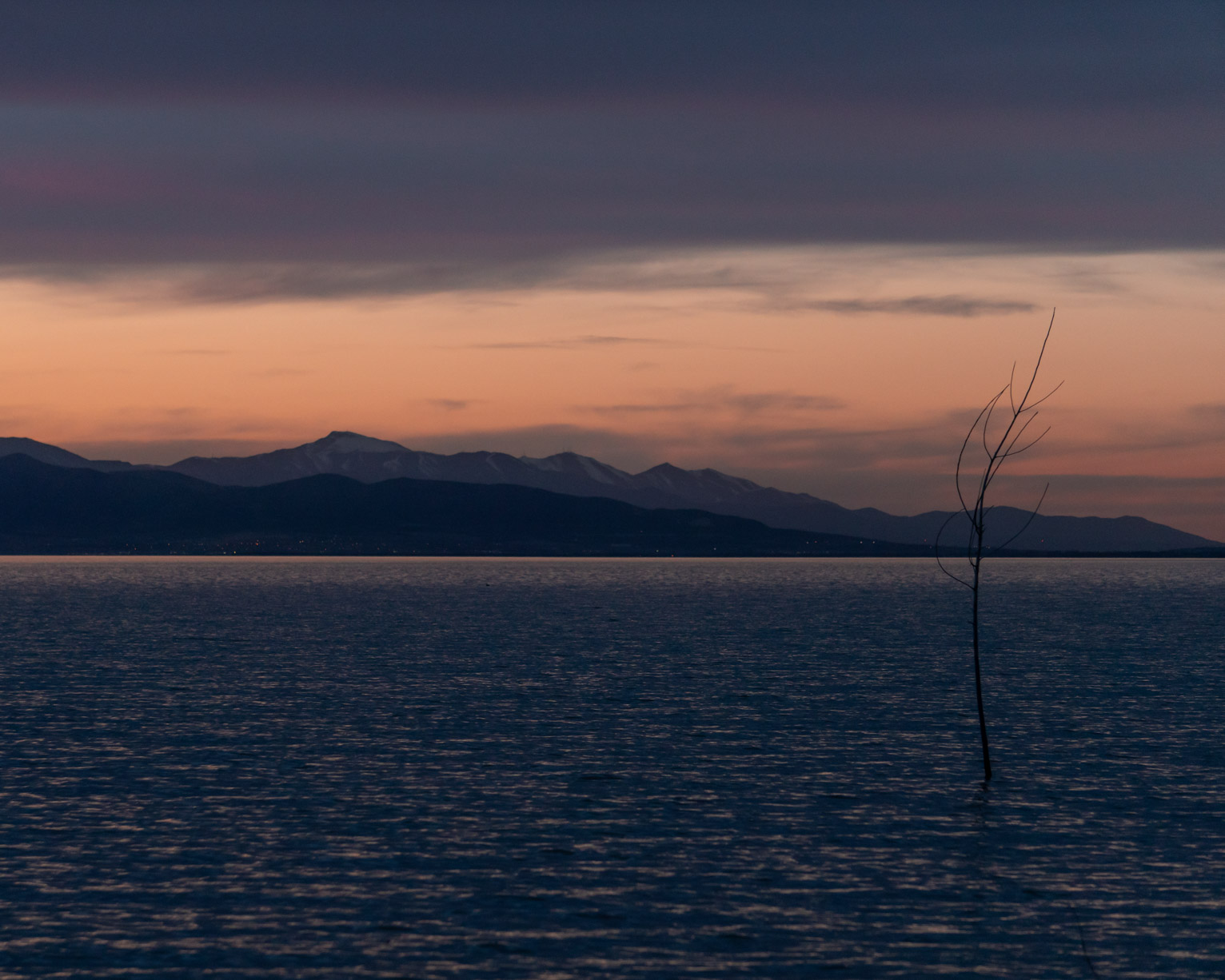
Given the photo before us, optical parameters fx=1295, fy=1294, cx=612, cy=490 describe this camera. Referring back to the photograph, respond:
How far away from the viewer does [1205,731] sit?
59406 mm

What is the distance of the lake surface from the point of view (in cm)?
2636

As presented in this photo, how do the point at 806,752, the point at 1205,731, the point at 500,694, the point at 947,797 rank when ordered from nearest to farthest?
the point at 947,797, the point at 806,752, the point at 1205,731, the point at 500,694

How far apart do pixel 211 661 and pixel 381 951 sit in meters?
75.2

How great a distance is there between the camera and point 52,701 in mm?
68750

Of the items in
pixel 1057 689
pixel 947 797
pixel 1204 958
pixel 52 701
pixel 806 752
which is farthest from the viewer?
pixel 1057 689

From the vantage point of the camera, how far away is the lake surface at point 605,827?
2636 centimetres

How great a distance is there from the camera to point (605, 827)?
37.7 meters

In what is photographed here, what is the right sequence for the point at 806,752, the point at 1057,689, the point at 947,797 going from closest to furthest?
the point at 947,797 → the point at 806,752 → the point at 1057,689

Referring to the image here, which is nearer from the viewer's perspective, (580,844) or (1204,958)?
(1204,958)

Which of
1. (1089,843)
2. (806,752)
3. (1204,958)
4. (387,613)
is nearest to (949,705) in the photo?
(806,752)

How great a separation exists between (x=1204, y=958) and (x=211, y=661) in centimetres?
8230

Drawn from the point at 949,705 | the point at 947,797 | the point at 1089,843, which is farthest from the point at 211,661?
the point at 1089,843

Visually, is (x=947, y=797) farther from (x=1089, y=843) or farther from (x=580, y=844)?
(x=580, y=844)

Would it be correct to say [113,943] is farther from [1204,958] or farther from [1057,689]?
[1057,689]
